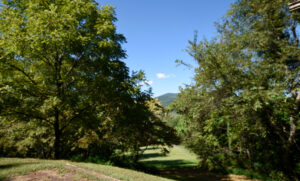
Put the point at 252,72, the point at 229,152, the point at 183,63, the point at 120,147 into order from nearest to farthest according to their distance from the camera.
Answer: the point at 252,72 < the point at 183,63 < the point at 120,147 < the point at 229,152

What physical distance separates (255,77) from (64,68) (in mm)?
10685

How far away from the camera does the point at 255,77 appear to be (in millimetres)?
8359

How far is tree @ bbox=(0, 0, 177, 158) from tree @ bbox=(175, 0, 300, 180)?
3.87 meters

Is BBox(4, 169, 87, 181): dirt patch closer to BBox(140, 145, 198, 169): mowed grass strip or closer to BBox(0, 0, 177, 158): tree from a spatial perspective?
BBox(0, 0, 177, 158): tree

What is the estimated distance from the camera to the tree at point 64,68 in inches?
321

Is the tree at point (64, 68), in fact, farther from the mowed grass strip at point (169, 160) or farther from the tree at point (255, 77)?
the mowed grass strip at point (169, 160)

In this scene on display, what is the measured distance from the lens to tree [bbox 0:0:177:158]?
8148mm

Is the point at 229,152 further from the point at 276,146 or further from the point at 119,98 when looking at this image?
the point at 119,98

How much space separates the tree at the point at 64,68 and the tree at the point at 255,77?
387cm

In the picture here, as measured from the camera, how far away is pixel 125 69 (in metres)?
10.9

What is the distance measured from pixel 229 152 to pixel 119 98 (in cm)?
1176

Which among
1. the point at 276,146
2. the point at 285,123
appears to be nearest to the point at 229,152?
the point at 276,146

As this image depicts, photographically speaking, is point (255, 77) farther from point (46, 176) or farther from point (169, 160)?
point (169, 160)

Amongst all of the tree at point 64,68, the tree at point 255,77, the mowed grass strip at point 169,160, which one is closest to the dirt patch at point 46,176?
the tree at point 64,68
